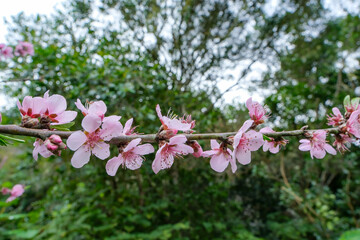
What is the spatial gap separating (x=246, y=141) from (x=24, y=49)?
2.60 meters

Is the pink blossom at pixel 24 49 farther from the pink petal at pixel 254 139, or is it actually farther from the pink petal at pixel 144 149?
the pink petal at pixel 254 139

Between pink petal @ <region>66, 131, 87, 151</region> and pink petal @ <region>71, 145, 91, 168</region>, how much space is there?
62 mm

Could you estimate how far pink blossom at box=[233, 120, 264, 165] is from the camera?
2.54 ft

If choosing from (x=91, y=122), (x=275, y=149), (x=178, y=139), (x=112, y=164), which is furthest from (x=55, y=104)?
(x=275, y=149)

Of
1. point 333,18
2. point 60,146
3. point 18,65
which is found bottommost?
point 60,146

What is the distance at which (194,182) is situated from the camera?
3477mm

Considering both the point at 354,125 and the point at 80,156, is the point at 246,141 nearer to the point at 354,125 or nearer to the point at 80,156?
the point at 354,125

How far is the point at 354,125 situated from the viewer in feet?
2.98

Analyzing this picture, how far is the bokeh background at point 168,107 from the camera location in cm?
255

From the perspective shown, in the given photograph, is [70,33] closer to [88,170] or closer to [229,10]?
[88,170]

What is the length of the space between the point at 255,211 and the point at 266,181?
2.26 ft

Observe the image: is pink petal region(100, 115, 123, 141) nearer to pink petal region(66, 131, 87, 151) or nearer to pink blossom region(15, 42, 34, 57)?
pink petal region(66, 131, 87, 151)

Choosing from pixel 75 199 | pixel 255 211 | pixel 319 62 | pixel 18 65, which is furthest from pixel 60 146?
pixel 319 62

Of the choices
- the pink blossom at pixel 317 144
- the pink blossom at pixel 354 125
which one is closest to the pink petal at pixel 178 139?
the pink blossom at pixel 317 144
